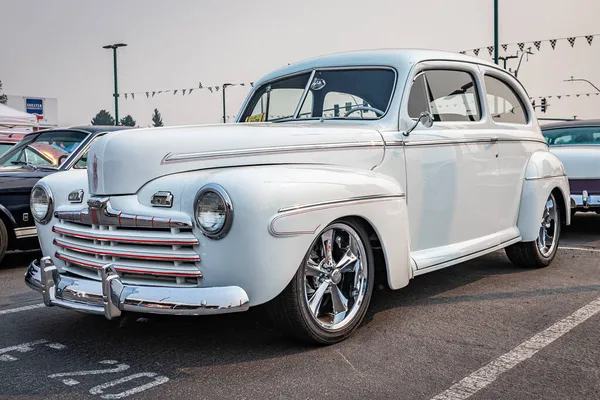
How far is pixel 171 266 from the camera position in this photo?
138 inches

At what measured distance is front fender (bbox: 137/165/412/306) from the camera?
3379 millimetres

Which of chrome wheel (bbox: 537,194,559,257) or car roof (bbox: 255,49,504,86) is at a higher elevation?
car roof (bbox: 255,49,504,86)

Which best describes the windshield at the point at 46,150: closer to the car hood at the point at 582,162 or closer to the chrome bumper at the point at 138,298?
the chrome bumper at the point at 138,298

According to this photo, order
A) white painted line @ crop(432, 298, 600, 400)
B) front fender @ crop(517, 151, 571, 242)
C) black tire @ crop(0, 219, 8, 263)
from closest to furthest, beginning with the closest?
white painted line @ crop(432, 298, 600, 400)
front fender @ crop(517, 151, 571, 242)
black tire @ crop(0, 219, 8, 263)

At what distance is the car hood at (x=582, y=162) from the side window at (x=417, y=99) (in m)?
4.15

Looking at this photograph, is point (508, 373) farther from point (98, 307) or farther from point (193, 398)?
point (98, 307)

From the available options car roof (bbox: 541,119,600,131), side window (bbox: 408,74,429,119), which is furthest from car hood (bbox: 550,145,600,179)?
side window (bbox: 408,74,429,119)

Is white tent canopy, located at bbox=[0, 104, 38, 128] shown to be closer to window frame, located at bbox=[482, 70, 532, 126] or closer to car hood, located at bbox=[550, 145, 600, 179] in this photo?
car hood, located at bbox=[550, 145, 600, 179]

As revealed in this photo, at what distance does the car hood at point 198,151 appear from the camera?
3.77 meters

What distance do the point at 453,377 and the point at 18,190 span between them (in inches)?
204

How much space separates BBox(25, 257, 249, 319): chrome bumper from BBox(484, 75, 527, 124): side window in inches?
123

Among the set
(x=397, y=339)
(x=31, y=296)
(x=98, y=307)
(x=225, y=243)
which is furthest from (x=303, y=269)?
(x=31, y=296)

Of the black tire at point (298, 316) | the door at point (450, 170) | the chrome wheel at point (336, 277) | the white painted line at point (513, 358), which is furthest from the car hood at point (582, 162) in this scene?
the black tire at point (298, 316)

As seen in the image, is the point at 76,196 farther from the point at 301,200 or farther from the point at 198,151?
the point at 301,200
